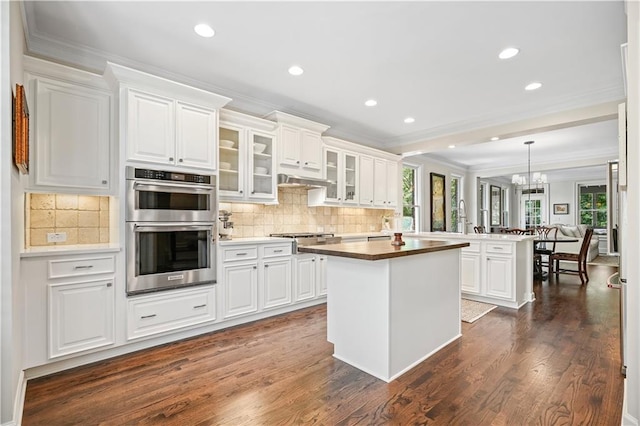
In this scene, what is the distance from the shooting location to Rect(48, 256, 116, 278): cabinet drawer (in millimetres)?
2432

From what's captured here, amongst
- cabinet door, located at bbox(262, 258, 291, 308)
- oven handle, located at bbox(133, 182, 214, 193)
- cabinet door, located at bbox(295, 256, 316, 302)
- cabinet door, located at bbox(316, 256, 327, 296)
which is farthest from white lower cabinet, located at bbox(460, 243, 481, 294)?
oven handle, located at bbox(133, 182, 214, 193)

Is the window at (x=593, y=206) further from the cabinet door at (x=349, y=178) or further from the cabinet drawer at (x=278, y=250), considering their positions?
the cabinet drawer at (x=278, y=250)

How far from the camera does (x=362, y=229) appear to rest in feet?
19.4

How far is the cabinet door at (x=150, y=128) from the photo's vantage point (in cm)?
281

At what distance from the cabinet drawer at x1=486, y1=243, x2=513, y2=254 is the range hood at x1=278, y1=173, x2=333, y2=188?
2339mm

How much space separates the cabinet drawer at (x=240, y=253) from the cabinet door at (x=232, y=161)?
61cm

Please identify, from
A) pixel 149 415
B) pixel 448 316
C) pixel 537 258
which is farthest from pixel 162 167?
pixel 537 258

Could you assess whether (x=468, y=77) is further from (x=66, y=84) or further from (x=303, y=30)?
(x=66, y=84)

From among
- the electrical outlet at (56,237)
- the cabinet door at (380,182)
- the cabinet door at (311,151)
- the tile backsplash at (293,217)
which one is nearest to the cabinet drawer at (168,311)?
the electrical outlet at (56,237)

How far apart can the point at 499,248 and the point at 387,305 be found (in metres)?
2.70

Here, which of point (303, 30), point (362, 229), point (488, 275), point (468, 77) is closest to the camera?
point (303, 30)

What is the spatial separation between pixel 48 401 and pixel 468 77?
448cm

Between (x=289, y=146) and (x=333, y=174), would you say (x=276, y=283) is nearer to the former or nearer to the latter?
(x=289, y=146)

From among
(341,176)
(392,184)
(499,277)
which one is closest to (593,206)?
(392,184)
